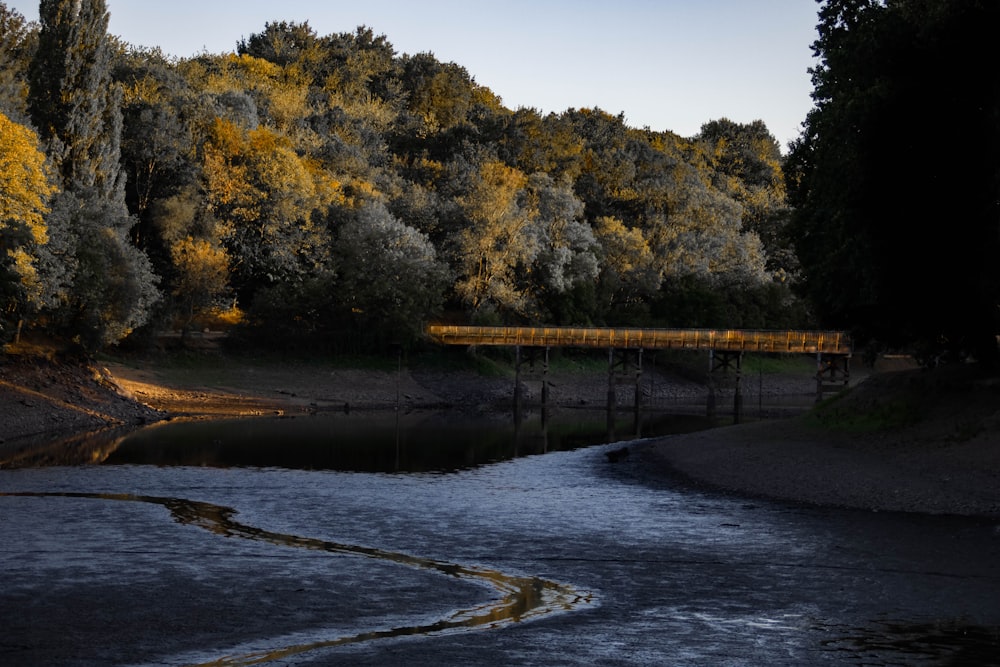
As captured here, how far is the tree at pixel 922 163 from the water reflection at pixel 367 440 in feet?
51.0

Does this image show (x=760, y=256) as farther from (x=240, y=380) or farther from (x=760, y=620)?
(x=760, y=620)

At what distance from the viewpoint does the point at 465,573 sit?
20.2 metres

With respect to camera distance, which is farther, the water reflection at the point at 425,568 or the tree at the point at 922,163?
the tree at the point at 922,163

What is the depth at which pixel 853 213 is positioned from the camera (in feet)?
111

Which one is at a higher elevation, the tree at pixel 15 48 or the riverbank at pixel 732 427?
the tree at pixel 15 48

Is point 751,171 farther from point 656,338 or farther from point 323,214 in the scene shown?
point 323,214

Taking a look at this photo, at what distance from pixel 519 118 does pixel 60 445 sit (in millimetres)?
71764

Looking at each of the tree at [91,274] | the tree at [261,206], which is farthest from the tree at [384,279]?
the tree at [91,274]

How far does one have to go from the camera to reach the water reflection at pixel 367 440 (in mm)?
39094

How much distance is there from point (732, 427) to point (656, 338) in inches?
1131

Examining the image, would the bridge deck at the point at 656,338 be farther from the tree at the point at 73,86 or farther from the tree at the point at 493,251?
the tree at the point at 73,86

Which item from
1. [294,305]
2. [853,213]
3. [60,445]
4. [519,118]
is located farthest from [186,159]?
[853,213]

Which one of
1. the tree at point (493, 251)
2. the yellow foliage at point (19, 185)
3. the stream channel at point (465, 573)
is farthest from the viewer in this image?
the tree at point (493, 251)

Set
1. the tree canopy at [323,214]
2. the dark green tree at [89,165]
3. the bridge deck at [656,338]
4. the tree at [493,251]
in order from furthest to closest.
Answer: the tree at [493,251], the bridge deck at [656,338], the tree canopy at [323,214], the dark green tree at [89,165]
